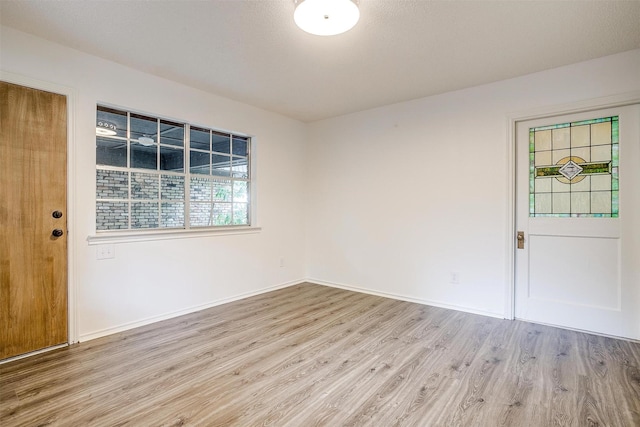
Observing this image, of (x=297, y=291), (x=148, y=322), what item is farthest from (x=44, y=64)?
(x=297, y=291)

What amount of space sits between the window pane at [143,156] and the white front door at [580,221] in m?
3.82

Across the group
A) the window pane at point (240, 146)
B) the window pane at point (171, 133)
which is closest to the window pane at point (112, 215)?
the window pane at point (171, 133)

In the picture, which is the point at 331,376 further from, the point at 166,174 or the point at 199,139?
the point at 199,139

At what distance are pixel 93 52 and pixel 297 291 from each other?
347cm

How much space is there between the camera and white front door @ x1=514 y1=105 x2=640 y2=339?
2863 millimetres

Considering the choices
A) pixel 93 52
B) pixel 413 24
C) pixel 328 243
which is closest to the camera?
Answer: pixel 413 24

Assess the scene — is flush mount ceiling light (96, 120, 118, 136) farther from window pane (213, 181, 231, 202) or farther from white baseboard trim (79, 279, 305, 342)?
white baseboard trim (79, 279, 305, 342)

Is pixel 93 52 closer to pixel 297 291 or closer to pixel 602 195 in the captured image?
pixel 297 291

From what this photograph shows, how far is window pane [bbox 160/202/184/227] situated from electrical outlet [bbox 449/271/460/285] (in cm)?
314

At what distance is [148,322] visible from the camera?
3260 millimetres

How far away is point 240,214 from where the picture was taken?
4.33 meters

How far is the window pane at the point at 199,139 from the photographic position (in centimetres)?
380

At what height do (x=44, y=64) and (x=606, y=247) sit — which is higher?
(x=44, y=64)

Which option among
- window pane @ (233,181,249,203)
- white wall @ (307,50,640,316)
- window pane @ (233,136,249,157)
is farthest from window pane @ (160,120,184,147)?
white wall @ (307,50,640,316)
